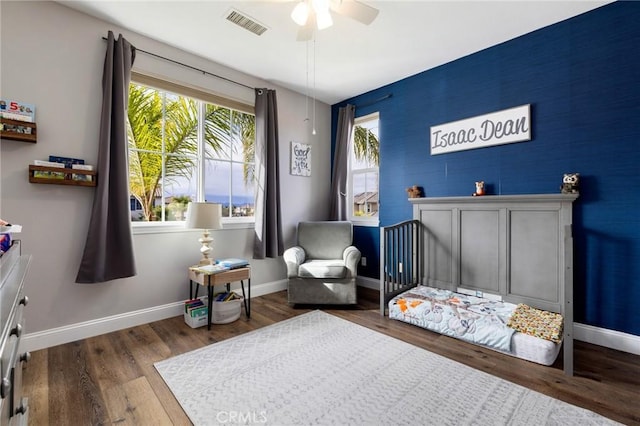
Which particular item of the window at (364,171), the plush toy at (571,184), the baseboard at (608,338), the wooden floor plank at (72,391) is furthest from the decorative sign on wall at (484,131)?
the wooden floor plank at (72,391)

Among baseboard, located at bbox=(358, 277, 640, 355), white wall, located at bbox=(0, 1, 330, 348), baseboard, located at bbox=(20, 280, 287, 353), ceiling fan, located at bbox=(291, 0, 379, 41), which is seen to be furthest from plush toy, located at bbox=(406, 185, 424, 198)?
baseboard, located at bbox=(20, 280, 287, 353)

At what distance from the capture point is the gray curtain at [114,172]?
230 centimetres

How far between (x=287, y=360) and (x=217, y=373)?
0.46 metres

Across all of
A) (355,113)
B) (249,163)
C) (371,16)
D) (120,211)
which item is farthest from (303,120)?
(120,211)

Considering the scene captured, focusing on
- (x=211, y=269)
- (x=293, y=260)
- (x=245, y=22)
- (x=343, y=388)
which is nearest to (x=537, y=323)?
(x=343, y=388)

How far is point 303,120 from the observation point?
396cm

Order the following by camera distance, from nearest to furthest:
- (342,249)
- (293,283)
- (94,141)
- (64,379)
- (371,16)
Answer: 1. (64,379)
2. (371,16)
3. (94,141)
4. (293,283)
5. (342,249)

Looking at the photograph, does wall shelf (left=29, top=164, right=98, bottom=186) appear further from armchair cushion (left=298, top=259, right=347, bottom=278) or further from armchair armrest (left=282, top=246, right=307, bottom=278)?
armchair cushion (left=298, top=259, right=347, bottom=278)

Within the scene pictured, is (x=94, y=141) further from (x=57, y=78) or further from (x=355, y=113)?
(x=355, y=113)

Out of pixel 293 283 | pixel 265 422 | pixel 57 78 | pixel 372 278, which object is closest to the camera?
pixel 265 422

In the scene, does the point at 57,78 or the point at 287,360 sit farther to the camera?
the point at 57,78

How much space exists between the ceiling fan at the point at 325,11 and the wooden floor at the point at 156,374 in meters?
2.38

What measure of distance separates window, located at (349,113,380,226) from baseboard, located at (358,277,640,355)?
2187mm

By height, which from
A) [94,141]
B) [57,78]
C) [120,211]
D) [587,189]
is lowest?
[120,211]
